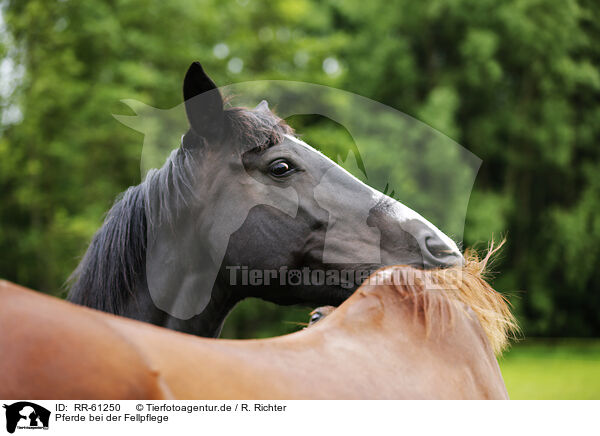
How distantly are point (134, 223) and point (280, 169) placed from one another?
779mm

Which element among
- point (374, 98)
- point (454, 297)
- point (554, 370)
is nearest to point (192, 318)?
point (454, 297)

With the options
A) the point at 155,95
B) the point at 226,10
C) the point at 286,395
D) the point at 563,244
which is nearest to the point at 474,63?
the point at 563,244

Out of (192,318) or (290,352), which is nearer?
(290,352)

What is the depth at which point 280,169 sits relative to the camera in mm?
2701

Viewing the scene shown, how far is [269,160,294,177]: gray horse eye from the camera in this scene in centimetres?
269

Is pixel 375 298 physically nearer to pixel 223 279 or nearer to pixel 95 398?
pixel 95 398

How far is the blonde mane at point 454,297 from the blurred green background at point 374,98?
647cm

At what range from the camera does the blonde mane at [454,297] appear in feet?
5.79

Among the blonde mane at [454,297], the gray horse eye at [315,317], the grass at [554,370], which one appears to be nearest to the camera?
the blonde mane at [454,297]

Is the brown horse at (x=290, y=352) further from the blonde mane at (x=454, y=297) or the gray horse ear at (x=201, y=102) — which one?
the gray horse ear at (x=201, y=102)

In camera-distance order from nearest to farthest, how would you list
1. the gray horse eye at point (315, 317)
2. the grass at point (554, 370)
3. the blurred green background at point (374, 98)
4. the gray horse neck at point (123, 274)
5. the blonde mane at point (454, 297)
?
the blonde mane at point (454, 297) → the gray horse eye at point (315, 317) → the gray horse neck at point (123, 274) → the grass at point (554, 370) → the blurred green background at point (374, 98)

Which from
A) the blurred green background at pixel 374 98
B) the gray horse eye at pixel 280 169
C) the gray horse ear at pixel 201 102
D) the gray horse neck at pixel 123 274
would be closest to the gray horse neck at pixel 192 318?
the gray horse neck at pixel 123 274

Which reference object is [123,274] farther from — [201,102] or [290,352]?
[290,352]

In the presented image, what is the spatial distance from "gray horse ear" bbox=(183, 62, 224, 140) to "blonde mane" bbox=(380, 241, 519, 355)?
132 centimetres
